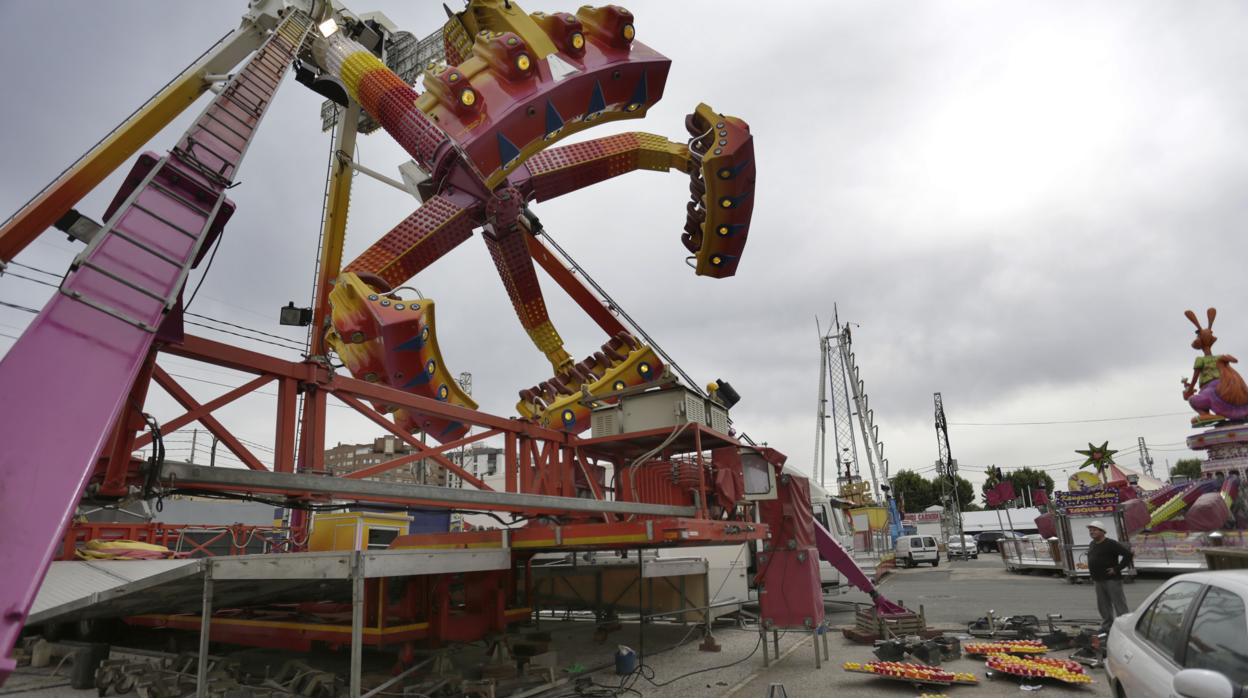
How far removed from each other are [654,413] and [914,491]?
8654 centimetres

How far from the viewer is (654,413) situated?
9.14m

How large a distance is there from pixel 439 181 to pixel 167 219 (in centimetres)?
390

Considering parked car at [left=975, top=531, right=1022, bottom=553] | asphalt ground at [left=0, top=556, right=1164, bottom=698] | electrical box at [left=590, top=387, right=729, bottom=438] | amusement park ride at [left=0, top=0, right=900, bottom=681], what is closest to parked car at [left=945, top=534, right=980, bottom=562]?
parked car at [left=975, top=531, right=1022, bottom=553]

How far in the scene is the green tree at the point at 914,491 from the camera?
281ft

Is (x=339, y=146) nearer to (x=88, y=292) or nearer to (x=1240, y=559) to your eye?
(x=88, y=292)

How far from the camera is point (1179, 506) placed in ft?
78.9

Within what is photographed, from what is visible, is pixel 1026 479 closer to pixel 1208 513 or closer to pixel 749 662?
pixel 1208 513

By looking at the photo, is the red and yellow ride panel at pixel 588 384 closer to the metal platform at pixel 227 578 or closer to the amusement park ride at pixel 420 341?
the amusement park ride at pixel 420 341

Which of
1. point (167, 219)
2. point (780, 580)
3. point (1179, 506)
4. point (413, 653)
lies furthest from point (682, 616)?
point (1179, 506)

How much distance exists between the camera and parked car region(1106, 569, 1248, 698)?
349 centimetres

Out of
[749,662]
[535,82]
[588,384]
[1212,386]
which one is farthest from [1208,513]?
[535,82]

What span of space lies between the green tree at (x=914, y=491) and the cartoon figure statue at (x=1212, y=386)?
6036 centimetres

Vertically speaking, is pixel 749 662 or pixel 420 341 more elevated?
pixel 420 341

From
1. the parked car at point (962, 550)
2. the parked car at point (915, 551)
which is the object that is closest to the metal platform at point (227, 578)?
the parked car at point (915, 551)
